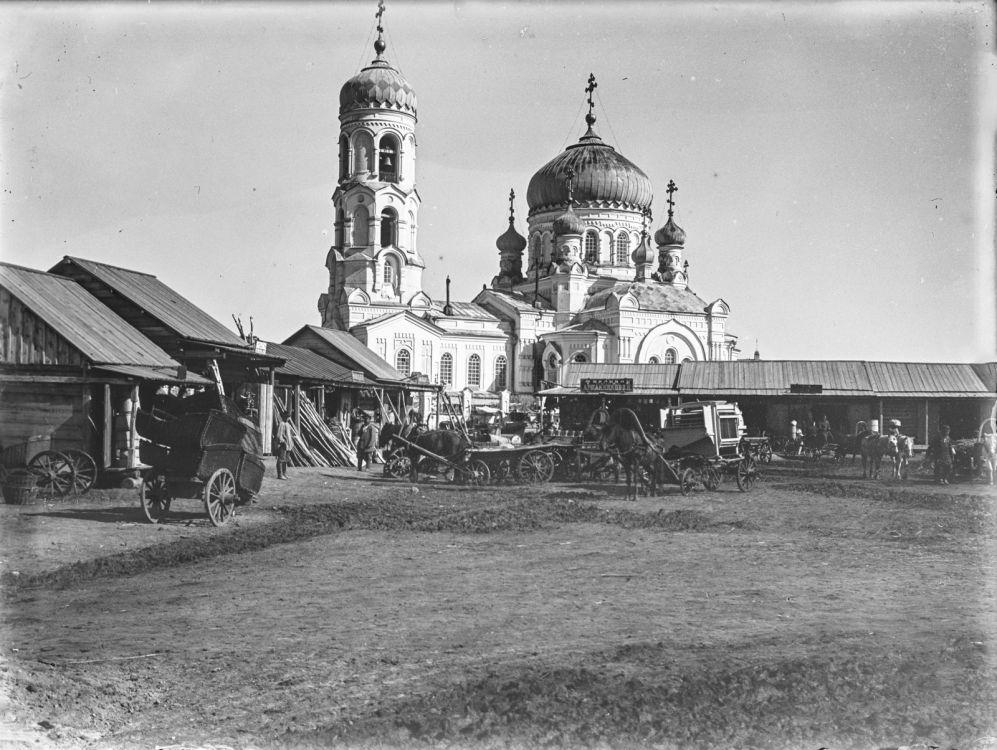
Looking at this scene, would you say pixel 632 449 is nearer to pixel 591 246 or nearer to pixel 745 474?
pixel 745 474

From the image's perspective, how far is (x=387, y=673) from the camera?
599 centimetres

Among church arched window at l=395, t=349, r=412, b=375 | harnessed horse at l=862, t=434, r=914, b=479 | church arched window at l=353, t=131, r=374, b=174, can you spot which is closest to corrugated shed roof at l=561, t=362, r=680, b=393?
harnessed horse at l=862, t=434, r=914, b=479

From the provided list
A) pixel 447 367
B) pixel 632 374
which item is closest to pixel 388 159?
pixel 447 367

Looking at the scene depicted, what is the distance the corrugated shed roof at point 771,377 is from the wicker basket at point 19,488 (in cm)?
2129

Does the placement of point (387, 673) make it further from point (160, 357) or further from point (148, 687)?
point (160, 357)

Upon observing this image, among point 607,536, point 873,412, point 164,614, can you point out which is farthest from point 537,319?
point 164,614

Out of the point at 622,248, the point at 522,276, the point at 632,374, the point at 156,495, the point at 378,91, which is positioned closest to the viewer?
the point at 156,495

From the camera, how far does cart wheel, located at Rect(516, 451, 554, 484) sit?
19.4 meters

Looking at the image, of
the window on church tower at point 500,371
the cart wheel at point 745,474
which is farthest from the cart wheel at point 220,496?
the window on church tower at point 500,371

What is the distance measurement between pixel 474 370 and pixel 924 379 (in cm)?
2947

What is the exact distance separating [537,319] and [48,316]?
44320 mm

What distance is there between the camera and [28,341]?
14641 mm

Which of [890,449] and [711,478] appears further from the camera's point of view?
[890,449]

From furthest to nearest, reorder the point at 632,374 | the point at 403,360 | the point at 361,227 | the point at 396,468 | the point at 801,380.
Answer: the point at 361,227 → the point at 403,360 → the point at 632,374 → the point at 801,380 → the point at 396,468
